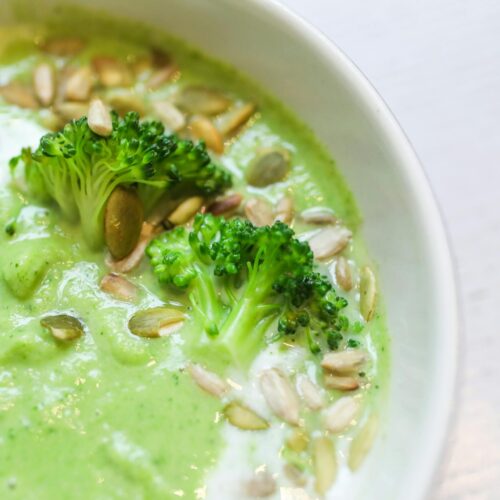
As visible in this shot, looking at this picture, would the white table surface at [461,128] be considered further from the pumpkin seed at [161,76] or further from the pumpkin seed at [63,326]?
the pumpkin seed at [63,326]

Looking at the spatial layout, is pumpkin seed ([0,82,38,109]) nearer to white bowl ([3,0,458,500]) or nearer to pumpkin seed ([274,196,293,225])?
white bowl ([3,0,458,500])

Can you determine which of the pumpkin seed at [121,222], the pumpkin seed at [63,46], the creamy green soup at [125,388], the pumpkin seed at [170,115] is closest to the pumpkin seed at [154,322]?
the creamy green soup at [125,388]

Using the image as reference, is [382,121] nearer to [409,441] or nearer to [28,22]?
[409,441]

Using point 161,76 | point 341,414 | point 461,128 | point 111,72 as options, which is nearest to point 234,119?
point 161,76

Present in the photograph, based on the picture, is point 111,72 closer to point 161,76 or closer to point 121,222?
point 161,76

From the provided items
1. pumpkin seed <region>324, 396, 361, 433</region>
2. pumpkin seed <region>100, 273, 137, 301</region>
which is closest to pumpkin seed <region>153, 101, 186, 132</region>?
pumpkin seed <region>100, 273, 137, 301</region>

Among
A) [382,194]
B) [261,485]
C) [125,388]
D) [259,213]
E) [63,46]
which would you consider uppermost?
[63,46]
